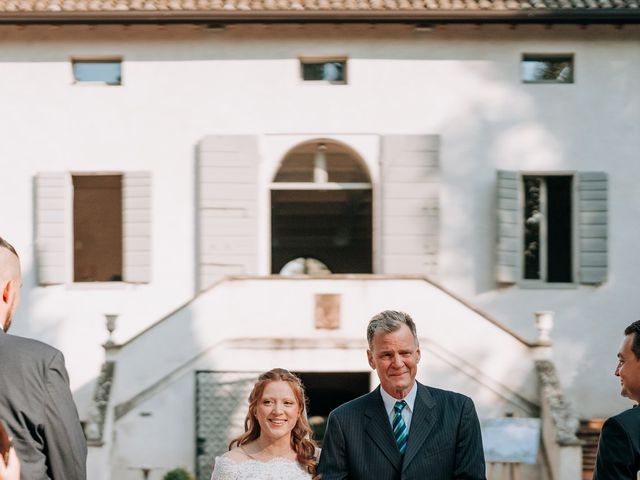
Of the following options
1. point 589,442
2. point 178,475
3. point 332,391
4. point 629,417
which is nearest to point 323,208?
point 332,391

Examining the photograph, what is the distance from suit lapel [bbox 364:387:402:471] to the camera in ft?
14.3

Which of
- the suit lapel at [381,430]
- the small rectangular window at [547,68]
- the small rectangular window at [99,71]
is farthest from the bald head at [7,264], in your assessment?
the small rectangular window at [547,68]

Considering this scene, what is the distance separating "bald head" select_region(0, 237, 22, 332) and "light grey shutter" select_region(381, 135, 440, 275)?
1069cm

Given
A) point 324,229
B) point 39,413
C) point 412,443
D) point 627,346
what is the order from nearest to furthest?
point 39,413
point 627,346
point 412,443
point 324,229

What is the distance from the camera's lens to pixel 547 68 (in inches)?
584

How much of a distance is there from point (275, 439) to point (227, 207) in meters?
9.39

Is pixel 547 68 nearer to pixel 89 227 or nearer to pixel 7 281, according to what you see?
pixel 89 227

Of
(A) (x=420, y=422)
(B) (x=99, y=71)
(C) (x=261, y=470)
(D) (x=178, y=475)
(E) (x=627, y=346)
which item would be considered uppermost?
(B) (x=99, y=71)

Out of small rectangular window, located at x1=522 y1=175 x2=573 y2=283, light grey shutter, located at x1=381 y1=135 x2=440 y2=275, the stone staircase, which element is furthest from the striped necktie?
small rectangular window, located at x1=522 y1=175 x2=573 y2=283

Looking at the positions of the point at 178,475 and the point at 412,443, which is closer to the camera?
the point at 412,443

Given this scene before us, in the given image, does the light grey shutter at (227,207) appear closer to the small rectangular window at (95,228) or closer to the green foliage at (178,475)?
the small rectangular window at (95,228)

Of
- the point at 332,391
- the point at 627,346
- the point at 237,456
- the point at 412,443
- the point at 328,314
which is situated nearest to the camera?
→ the point at 627,346

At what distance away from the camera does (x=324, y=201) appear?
60.6ft

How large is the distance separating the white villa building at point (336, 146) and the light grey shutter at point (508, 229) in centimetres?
3
